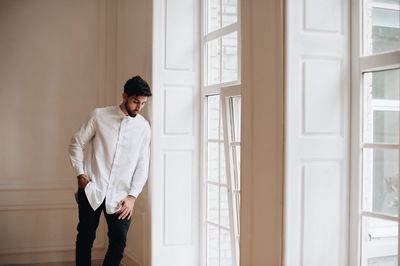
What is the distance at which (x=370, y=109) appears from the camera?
10.1 ft

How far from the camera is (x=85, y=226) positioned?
13.9 feet

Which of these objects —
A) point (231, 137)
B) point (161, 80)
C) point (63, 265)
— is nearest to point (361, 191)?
point (231, 137)

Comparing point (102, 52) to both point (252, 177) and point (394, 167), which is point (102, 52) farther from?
point (394, 167)

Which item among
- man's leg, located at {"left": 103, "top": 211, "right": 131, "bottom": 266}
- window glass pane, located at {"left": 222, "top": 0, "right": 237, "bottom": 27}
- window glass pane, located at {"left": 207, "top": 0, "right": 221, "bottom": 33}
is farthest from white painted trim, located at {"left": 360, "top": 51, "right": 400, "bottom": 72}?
man's leg, located at {"left": 103, "top": 211, "right": 131, "bottom": 266}

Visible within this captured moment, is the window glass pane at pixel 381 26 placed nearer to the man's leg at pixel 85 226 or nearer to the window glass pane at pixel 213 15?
the window glass pane at pixel 213 15

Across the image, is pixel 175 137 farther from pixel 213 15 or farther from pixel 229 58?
pixel 213 15

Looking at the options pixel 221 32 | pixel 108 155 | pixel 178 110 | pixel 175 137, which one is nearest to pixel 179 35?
pixel 221 32

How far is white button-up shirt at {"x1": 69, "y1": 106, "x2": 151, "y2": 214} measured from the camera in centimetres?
414

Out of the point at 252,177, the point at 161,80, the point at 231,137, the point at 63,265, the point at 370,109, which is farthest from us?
the point at 63,265

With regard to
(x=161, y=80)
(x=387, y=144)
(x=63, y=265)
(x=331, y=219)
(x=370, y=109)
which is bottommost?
(x=63, y=265)

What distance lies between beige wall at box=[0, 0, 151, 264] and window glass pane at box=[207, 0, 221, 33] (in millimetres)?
1201

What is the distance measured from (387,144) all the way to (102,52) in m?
4.03

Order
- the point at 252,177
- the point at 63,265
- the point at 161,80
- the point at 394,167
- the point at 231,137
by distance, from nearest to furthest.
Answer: the point at 394,167
the point at 252,177
the point at 231,137
the point at 161,80
the point at 63,265

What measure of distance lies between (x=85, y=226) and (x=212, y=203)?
115 centimetres
